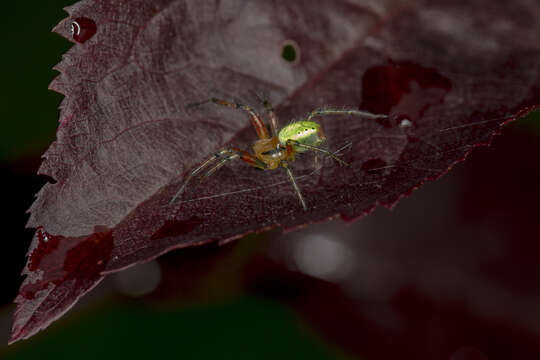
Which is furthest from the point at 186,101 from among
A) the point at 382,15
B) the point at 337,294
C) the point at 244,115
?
the point at 337,294

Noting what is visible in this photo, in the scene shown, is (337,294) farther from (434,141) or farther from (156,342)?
(434,141)

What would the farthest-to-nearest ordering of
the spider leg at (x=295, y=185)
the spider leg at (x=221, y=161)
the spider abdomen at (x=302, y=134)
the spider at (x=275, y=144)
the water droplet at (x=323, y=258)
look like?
the water droplet at (x=323, y=258)
the spider abdomen at (x=302, y=134)
the spider at (x=275, y=144)
the spider leg at (x=221, y=161)
the spider leg at (x=295, y=185)

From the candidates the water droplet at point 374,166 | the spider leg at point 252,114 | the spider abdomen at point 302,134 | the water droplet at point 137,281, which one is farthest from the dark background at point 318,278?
the water droplet at point 374,166

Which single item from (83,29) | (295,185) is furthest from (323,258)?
(83,29)

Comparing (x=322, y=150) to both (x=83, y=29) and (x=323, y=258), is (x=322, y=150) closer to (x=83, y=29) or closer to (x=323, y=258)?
(x=83, y=29)

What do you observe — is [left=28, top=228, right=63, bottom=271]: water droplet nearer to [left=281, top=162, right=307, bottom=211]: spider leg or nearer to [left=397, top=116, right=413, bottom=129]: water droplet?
[left=281, top=162, right=307, bottom=211]: spider leg

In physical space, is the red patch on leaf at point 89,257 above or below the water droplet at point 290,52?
below

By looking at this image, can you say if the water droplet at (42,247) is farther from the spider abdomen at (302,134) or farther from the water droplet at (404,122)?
the water droplet at (404,122)
